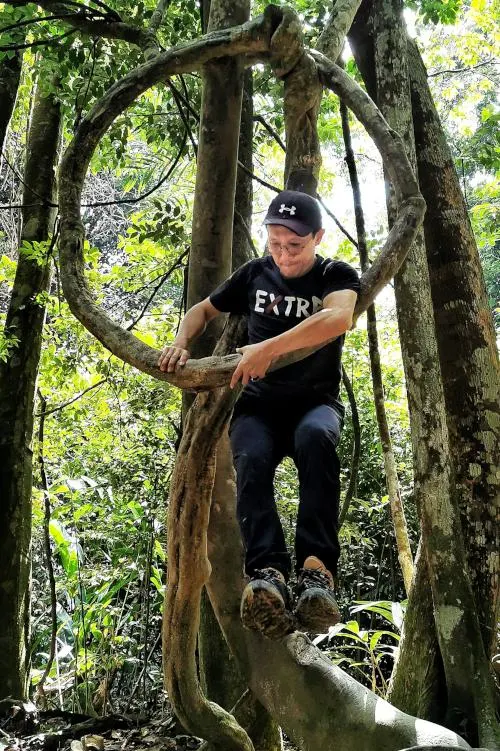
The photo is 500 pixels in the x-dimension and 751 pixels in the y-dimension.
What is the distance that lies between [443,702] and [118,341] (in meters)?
2.56

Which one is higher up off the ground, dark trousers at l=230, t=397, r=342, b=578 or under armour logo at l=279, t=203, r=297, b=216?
under armour logo at l=279, t=203, r=297, b=216

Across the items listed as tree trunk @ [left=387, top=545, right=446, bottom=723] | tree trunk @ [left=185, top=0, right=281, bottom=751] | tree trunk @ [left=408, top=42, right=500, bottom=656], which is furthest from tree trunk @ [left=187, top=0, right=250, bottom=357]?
tree trunk @ [left=387, top=545, right=446, bottom=723]

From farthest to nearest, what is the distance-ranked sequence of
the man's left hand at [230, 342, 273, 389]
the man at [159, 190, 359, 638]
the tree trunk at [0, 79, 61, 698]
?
the tree trunk at [0, 79, 61, 698] → the man at [159, 190, 359, 638] → the man's left hand at [230, 342, 273, 389]

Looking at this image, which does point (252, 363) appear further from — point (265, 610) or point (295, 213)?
point (265, 610)

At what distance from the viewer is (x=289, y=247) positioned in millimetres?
2588

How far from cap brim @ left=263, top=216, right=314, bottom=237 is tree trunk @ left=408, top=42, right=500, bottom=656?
2.08 metres

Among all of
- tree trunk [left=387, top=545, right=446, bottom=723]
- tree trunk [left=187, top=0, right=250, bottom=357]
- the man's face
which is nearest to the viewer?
the man's face

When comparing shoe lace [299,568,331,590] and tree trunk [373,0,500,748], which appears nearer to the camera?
shoe lace [299,568,331,590]

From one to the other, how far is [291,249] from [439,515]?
5.64 feet

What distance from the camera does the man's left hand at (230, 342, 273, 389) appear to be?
2203 millimetres

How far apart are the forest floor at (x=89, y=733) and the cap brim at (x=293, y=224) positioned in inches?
119

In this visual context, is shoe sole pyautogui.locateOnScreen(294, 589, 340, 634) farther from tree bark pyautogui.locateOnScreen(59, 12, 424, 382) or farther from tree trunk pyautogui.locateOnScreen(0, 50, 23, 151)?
tree trunk pyautogui.locateOnScreen(0, 50, 23, 151)

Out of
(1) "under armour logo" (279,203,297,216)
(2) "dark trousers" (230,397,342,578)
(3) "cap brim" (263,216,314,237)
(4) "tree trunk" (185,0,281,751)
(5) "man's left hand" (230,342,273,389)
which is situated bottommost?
(2) "dark trousers" (230,397,342,578)

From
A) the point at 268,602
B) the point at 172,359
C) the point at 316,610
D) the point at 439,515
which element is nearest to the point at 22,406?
the point at 439,515
